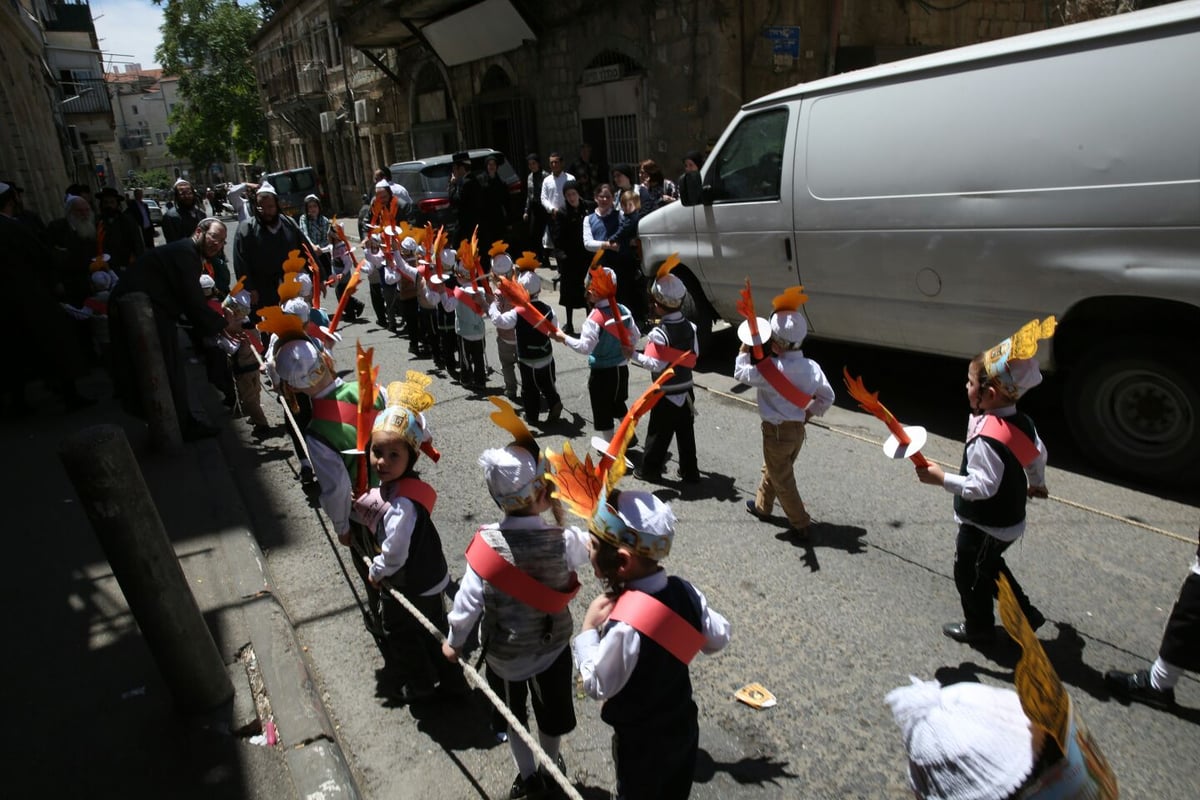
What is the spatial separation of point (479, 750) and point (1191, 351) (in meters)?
4.51

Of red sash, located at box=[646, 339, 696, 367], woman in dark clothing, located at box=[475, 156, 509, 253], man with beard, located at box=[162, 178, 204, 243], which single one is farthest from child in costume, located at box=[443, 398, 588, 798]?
man with beard, located at box=[162, 178, 204, 243]

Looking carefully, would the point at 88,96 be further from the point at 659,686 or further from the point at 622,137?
the point at 659,686

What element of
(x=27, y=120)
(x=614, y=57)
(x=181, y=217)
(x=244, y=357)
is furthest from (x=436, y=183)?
(x=27, y=120)

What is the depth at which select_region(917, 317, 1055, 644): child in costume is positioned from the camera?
3164 millimetres

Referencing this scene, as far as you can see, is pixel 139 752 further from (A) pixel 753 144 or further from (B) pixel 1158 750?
(A) pixel 753 144

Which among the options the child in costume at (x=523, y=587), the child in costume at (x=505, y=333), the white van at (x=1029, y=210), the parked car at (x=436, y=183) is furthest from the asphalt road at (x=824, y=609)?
the parked car at (x=436, y=183)

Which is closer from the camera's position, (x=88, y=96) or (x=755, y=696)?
(x=755, y=696)

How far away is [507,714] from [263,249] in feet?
19.3

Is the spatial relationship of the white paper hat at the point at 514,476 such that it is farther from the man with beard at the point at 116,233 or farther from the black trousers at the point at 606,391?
the man with beard at the point at 116,233

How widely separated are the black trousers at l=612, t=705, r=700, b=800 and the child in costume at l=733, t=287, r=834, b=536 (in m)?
2.26

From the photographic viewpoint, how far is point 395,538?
2959 mm

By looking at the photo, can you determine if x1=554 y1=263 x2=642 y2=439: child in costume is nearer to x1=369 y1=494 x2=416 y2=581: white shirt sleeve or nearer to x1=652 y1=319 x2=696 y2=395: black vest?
x1=652 y1=319 x2=696 y2=395: black vest

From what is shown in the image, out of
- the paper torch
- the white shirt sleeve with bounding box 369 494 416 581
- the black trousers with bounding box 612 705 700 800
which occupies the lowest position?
the black trousers with bounding box 612 705 700 800

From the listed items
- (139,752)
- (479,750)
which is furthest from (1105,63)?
(139,752)
